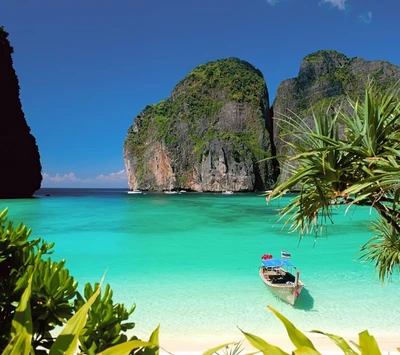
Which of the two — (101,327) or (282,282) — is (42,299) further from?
(282,282)

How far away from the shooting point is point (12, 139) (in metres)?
50.8

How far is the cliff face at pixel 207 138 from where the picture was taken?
82562mm

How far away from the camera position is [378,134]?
7.48 feet

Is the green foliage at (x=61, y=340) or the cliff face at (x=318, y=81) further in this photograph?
the cliff face at (x=318, y=81)

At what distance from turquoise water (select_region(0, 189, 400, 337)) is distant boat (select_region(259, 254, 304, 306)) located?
0.89 ft

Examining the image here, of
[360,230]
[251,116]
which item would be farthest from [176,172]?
[360,230]

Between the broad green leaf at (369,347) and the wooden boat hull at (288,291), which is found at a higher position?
the broad green leaf at (369,347)

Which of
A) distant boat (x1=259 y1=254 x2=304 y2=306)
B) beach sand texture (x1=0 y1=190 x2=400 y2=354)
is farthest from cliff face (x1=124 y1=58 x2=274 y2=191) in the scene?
distant boat (x1=259 y1=254 x2=304 y2=306)

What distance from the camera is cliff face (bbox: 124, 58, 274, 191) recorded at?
271 feet

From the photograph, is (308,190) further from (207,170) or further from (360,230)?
(207,170)

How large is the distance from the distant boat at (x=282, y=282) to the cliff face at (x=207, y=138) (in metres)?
72.2

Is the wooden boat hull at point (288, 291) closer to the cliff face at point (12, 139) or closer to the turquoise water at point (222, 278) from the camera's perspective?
the turquoise water at point (222, 278)

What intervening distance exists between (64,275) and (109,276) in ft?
34.5

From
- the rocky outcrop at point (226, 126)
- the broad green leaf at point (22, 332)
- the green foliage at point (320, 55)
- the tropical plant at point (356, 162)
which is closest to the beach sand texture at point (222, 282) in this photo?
the tropical plant at point (356, 162)
